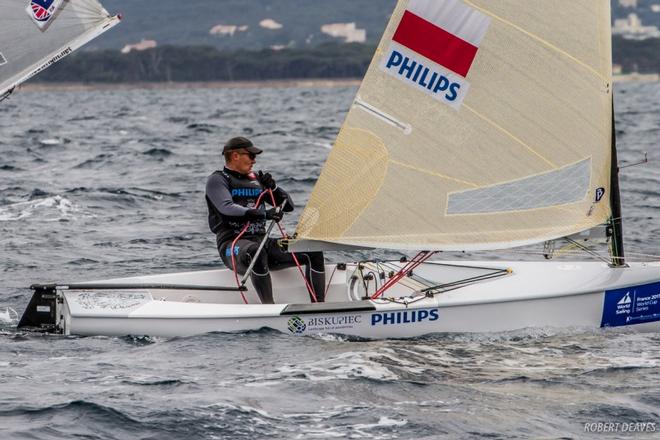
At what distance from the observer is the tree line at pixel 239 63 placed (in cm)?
11075

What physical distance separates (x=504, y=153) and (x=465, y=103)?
40cm

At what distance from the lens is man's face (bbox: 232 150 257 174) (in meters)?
8.33

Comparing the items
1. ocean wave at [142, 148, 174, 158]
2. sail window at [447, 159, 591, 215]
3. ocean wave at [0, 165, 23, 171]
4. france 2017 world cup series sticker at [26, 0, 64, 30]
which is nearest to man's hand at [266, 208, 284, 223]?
sail window at [447, 159, 591, 215]

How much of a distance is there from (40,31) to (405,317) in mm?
5673

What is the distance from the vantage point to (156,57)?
115 metres

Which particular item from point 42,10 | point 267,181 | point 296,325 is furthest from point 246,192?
point 42,10

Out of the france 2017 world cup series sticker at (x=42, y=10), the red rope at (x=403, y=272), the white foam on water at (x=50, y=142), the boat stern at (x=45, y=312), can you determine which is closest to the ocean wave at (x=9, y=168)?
the white foam on water at (x=50, y=142)

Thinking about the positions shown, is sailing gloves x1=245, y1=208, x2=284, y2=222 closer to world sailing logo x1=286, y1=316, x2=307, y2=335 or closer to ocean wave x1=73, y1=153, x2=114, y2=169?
world sailing logo x1=286, y1=316, x2=307, y2=335

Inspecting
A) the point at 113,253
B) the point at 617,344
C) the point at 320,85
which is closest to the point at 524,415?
the point at 617,344

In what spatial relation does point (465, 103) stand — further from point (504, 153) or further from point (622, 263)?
point (622, 263)

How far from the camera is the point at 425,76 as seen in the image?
25.3 ft

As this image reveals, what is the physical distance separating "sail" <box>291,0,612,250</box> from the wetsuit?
42 centimetres

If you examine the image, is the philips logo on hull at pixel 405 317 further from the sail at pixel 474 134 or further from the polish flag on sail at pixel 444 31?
the polish flag on sail at pixel 444 31

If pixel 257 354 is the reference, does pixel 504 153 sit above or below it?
above
